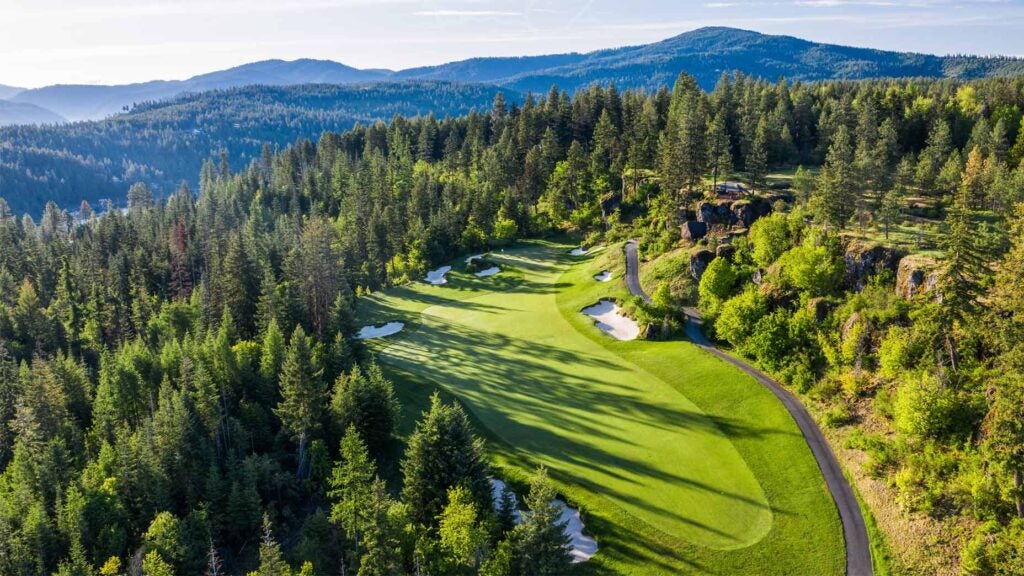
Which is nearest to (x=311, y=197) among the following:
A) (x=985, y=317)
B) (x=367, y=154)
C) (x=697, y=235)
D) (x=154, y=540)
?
(x=367, y=154)

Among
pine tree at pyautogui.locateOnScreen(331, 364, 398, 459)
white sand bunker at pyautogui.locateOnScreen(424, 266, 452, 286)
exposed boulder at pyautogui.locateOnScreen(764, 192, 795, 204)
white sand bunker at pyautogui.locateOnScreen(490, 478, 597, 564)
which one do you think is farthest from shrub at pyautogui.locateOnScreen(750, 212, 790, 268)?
white sand bunker at pyautogui.locateOnScreen(424, 266, 452, 286)

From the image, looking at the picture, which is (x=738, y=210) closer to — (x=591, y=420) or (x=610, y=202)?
(x=610, y=202)

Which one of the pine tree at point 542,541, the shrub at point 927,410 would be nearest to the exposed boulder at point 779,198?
the shrub at point 927,410

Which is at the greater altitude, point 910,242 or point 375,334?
point 910,242

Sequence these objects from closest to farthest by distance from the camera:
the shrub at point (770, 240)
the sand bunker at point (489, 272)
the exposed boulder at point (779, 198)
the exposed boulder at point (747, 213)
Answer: the shrub at point (770, 240) < the exposed boulder at point (747, 213) < the exposed boulder at point (779, 198) < the sand bunker at point (489, 272)

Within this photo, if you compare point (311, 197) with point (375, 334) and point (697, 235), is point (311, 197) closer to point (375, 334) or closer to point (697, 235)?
point (375, 334)

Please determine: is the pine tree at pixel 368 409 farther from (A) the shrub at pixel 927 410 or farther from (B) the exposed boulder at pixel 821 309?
(B) the exposed boulder at pixel 821 309
